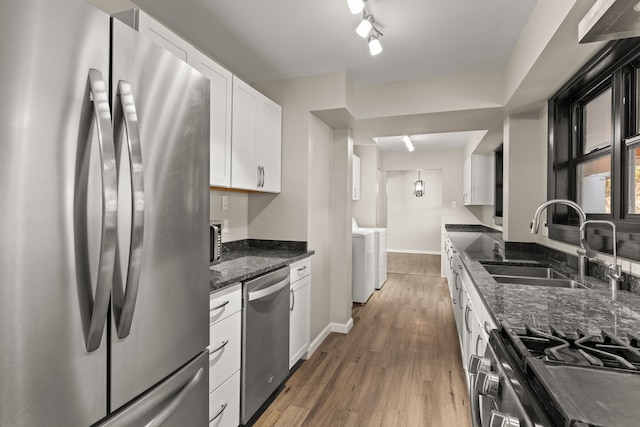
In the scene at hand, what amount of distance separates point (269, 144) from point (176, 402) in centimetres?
202

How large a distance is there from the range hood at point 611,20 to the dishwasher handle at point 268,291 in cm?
178

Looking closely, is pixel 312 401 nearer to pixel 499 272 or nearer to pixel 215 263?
pixel 215 263

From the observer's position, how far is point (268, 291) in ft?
6.72

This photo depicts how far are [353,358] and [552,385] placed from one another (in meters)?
2.37

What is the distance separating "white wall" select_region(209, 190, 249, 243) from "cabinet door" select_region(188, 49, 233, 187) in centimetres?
44

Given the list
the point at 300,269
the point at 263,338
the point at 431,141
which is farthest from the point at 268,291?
the point at 431,141

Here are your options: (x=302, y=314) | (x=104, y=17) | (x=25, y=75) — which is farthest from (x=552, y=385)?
(x=302, y=314)

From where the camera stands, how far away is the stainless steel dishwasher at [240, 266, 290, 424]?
1.87 m

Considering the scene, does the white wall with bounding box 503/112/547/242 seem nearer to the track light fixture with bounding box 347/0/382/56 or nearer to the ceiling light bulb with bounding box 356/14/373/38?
the track light fixture with bounding box 347/0/382/56

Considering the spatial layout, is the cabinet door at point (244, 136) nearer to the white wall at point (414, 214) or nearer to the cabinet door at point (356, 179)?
the cabinet door at point (356, 179)

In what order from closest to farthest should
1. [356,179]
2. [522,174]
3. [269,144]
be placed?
[269,144], [522,174], [356,179]

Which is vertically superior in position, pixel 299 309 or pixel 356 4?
pixel 356 4

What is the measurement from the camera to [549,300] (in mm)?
1390

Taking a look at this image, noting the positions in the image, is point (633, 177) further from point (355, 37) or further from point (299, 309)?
point (299, 309)
